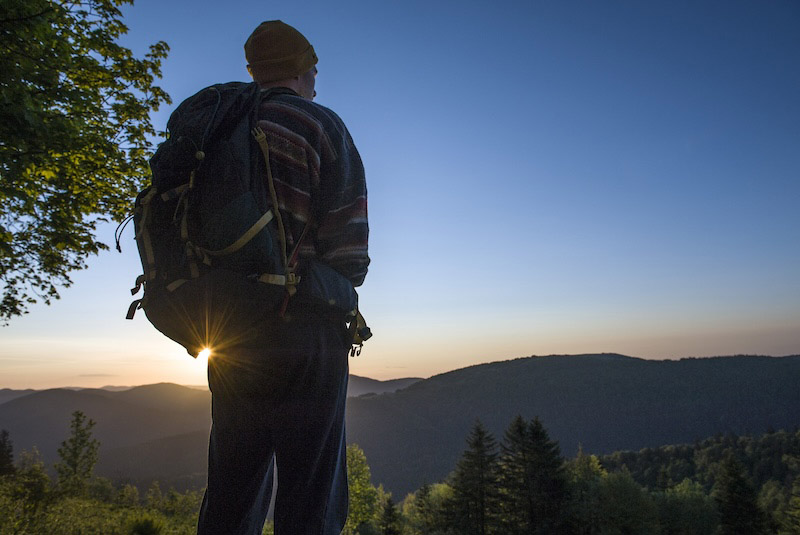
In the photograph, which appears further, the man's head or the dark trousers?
the man's head

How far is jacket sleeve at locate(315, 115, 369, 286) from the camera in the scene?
172cm

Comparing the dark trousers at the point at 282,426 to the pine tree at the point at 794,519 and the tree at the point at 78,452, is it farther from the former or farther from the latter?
the pine tree at the point at 794,519

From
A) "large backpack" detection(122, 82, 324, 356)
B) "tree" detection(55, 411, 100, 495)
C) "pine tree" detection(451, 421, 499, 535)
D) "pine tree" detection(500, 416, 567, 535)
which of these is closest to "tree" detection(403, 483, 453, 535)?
"pine tree" detection(451, 421, 499, 535)

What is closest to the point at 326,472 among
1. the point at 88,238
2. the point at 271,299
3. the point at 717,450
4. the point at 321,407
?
the point at 321,407

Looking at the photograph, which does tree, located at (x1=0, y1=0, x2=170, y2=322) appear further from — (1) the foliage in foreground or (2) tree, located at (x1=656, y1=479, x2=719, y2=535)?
(2) tree, located at (x1=656, y1=479, x2=719, y2=535)

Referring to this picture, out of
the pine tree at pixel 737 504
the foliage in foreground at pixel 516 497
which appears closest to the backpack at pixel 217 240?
the foliage in foreground at pixel 516 497

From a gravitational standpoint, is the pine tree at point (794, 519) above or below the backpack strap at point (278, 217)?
below

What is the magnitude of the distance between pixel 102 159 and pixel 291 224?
8062 millimetres

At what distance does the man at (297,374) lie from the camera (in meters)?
1.56

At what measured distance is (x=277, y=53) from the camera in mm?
2008

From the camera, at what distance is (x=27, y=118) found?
230 inches

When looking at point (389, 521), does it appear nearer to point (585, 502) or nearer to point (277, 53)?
point (585, 502)

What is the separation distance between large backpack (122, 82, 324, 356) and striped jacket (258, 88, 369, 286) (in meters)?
0.06

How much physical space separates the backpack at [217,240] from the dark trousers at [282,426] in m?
0.09
